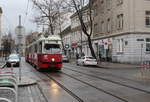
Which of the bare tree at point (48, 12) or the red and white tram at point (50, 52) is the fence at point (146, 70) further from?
the bare tree at point (48, 12)

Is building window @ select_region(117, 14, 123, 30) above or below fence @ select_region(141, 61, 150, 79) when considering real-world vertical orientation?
above

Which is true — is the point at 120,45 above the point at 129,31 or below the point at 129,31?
below

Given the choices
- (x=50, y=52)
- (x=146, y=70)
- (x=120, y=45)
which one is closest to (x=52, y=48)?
(x=50, y=52)

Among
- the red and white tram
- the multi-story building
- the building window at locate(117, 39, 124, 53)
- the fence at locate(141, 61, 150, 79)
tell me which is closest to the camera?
the fence at locate(141, 61, 150, 79)

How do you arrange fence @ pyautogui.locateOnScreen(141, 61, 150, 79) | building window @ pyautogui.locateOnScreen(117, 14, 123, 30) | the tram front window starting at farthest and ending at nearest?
building window @ pyautogui.locateOnScreen(117, 14, 123, 30)
the tram front window
fence @ pyautogui.locateOnScreen(141, 61, 150, 79)

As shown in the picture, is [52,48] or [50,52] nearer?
[50,52]

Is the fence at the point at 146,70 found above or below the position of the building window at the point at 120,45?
below

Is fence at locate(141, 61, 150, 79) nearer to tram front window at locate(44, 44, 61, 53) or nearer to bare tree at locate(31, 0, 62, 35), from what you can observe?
tram front window at locate(44, 44, 61, 53)

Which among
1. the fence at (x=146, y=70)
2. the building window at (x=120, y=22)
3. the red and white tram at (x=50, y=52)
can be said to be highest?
the building window at (x=120, y=22)

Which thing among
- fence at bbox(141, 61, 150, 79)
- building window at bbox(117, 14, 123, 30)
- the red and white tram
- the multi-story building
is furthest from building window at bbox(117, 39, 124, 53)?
fence at bbox(141, 61, 150, 79)

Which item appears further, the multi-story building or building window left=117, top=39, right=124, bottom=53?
building window left=117, top=39, right=124, bottom=53

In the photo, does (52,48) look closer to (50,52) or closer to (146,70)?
(50,52)

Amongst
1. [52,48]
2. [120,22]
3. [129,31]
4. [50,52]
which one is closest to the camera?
[50,52]

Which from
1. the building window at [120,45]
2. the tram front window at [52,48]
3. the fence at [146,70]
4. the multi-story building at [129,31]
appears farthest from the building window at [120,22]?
the fence at [146,70]
